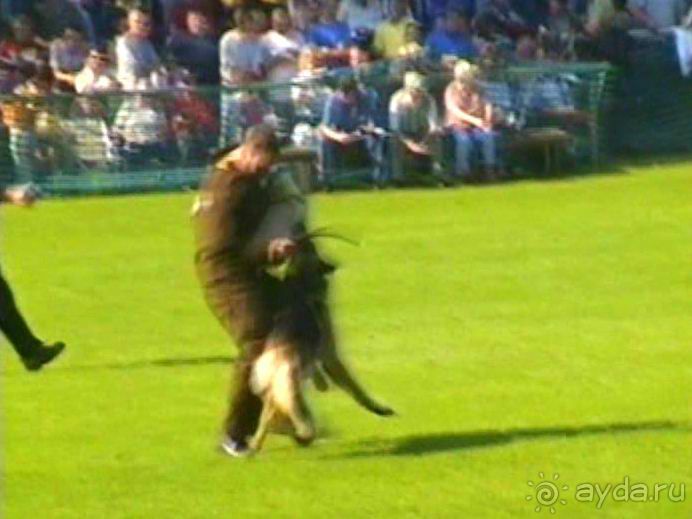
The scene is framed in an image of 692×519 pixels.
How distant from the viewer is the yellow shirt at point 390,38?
26.9 m

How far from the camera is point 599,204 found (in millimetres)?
22891

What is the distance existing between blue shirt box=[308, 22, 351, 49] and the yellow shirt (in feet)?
1.17

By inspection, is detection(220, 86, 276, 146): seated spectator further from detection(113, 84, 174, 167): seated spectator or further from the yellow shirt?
the yellow shirt

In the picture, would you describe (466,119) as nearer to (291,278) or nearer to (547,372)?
(547,372)

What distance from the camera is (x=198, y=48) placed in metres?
26.7

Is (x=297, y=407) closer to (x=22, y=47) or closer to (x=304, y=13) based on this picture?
(x=22, y=47)

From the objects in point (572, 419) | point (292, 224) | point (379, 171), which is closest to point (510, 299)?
point (572, 419)

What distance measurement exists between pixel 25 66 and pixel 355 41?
12.3 feet

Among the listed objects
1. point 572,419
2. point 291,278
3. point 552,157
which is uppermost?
point 291,278

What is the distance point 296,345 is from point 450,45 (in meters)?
15.5

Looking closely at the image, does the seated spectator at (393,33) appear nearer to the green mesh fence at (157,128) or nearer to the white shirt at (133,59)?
the green mesh fence at (157,128)

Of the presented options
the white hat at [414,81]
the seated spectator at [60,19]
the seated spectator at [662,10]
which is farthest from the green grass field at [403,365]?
the seated spectator at [662,10]

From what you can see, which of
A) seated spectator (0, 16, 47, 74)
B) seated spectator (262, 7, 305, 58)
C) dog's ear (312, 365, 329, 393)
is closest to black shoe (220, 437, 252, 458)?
dog's ear (312, 365, 329, 393)

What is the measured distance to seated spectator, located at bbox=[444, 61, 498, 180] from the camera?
978 inches
